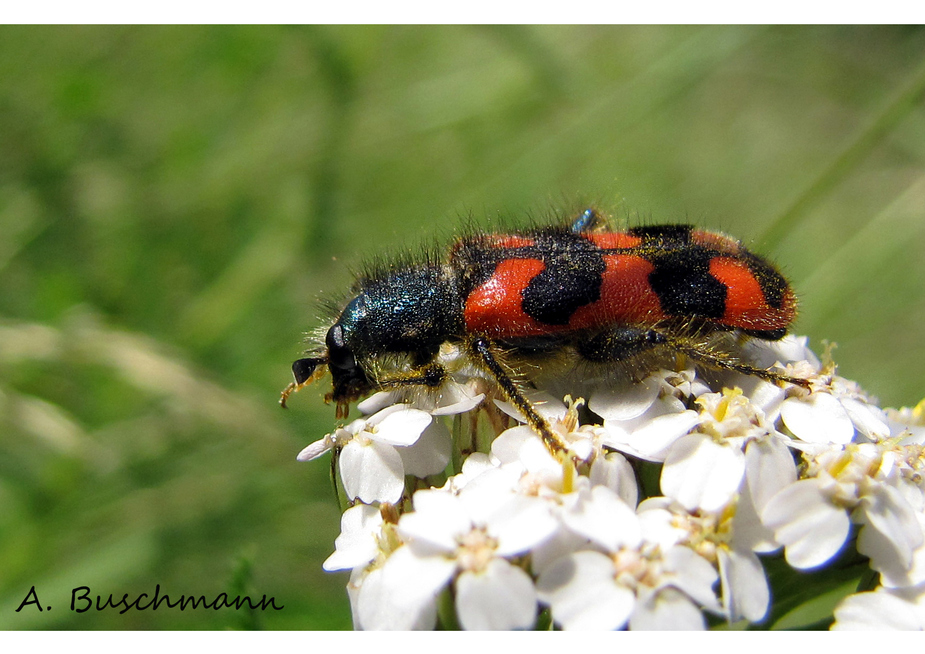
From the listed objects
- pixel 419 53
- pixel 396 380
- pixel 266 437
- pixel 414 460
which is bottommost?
pixel 414 460

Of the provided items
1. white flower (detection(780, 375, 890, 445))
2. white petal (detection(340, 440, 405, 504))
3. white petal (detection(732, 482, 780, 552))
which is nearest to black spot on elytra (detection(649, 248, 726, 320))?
white flower (detection(780, 375, 890, 445))

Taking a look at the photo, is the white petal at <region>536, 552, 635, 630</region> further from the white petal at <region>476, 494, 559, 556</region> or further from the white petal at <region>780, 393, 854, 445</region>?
the white petal at <region>780, 393, 854, 445</region>

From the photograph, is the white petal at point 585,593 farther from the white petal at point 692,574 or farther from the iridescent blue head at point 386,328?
the iridescent blue head at point 386,328

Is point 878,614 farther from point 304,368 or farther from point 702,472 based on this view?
point 304,368

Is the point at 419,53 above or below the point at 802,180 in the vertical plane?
above

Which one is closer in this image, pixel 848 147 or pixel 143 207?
pixel 848 147
